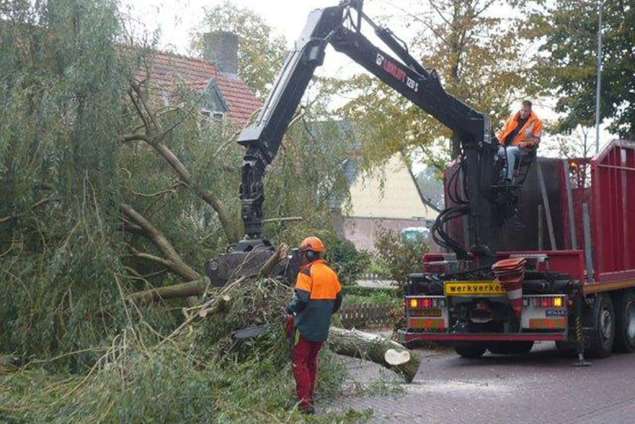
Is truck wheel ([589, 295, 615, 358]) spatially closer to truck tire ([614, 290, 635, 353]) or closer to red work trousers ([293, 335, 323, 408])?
truck tire ([614, 290, 635, 353])

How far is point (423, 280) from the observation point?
42.9 ft

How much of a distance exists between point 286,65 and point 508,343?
5.79 meters

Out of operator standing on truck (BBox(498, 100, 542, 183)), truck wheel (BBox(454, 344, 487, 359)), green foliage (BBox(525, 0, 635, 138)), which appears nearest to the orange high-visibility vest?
operator standing on truck (BBox(498, 100, 542, 183))

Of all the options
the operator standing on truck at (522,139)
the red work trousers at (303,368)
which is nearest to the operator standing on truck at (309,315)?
the red work trousers at (303,368)

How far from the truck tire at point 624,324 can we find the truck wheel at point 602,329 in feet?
0.83

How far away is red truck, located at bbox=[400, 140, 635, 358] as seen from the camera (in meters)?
12.2

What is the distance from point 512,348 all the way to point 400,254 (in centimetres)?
362

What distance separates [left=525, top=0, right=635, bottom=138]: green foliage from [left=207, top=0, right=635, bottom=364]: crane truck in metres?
8.05

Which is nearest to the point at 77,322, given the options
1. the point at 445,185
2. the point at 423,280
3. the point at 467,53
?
the point at 423,280

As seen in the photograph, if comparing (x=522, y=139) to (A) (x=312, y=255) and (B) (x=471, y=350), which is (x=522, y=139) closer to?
(B) (x=471, y=350)

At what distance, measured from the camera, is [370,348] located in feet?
34.1

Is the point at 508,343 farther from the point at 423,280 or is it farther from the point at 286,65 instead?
the point at 286,65

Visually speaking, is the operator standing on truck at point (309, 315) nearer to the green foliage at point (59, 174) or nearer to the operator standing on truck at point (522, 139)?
the green foliage at point (59, 174)

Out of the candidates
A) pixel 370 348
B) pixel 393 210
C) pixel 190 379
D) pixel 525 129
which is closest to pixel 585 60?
pixel 525 129
